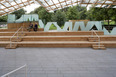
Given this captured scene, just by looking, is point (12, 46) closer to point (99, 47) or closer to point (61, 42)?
point (61, 42)

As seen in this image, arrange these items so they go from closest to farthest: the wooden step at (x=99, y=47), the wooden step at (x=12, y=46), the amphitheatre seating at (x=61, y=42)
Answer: the wooden step at (x=99, y=47), the wooden step at (x=12, y=46), the amphitheatre seating at (x=61, y=42)

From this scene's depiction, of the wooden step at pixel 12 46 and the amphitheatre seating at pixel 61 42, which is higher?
the amphitheatre seating at pixel 61 42

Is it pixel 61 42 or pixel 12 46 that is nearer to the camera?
pixel 12 46

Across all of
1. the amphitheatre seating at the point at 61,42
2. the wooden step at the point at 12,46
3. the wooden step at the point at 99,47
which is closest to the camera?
the wooden step at the point at 99,47

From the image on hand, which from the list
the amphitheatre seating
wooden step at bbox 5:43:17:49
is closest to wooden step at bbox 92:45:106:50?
the amphitheatre seating

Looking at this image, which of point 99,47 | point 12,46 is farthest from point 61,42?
point 12,46

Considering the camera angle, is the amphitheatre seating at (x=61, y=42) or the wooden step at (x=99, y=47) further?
the amphitheatre seating at (x=61, y=42)

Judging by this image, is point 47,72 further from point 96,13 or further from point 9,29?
point 96,13

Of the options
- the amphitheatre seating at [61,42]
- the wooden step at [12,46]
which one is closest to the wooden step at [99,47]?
the amphitheatre seating at [61,42]

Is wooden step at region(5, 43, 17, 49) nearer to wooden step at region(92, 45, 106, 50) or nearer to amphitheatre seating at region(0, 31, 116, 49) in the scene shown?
amphitheatre seating at region(0, 31, 116, 49)

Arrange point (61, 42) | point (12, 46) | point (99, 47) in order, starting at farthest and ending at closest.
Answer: point (61, 42)
point (12, 46)
point (99, 47)

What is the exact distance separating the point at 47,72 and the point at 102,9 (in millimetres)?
29085

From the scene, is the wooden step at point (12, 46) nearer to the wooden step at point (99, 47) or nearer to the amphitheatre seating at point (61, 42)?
the amphitheatre seating at point (61, 42)

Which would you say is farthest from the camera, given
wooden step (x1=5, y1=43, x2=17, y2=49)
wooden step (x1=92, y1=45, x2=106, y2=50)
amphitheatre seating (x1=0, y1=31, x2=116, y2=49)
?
amphitheatre seating (x1=0, y1=31, x2=116, y2=49)
